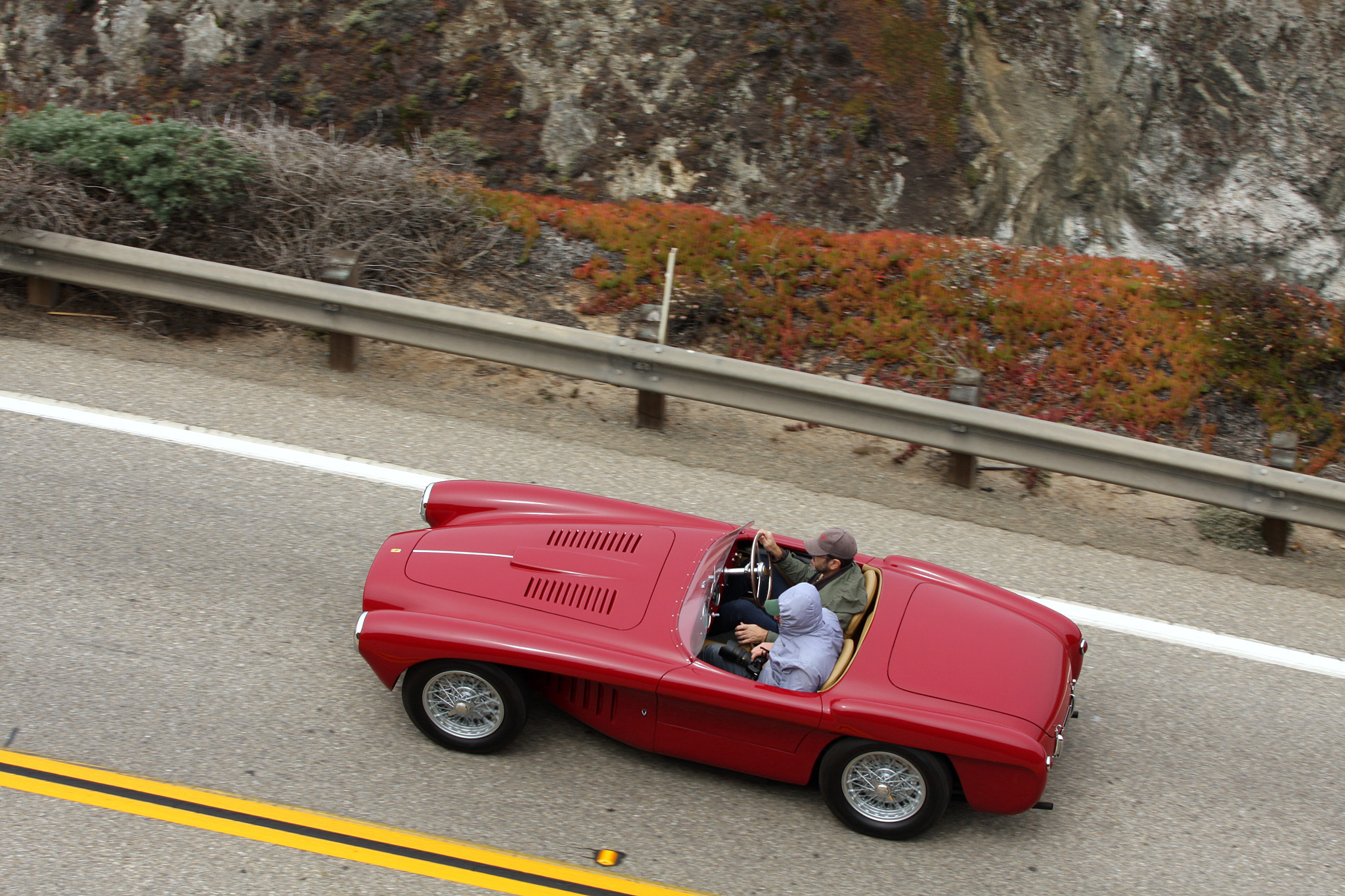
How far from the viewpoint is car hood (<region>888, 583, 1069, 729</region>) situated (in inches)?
178

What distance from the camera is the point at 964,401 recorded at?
6.98 meters

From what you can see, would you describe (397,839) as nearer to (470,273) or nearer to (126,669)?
(126,669)

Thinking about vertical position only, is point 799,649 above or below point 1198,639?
above

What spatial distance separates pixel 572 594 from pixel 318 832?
1411mm

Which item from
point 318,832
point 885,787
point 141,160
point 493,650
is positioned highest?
point 141,160

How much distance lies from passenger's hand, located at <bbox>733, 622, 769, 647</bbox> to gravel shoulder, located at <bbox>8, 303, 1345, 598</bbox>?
2.28 metres

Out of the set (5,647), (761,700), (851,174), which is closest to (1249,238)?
(851,174)

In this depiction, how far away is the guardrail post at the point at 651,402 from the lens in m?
7.39

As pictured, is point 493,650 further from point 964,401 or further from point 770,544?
point 964,401

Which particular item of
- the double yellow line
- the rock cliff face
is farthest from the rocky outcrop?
the double yellow line

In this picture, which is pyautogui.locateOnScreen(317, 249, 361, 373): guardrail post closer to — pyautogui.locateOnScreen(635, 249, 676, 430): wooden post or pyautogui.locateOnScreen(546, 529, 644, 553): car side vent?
pyautogui.locateOnScreen(635, 249, 676, 430): wooden post

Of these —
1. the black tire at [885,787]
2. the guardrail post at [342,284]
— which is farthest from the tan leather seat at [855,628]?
the guardrail post at [342,284]

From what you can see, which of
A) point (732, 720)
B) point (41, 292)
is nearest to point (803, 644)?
point (732, 720)

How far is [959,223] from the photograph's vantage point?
37.3 ft
